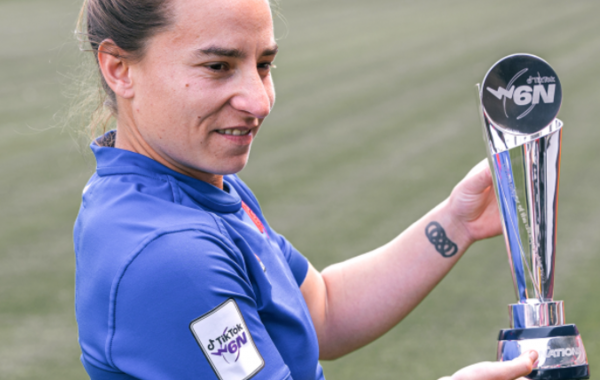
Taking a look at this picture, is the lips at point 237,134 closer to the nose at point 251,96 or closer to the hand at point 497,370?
the nose at point 251,96

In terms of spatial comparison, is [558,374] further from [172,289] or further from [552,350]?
[172,289]

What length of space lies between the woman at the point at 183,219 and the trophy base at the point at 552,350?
0.05m

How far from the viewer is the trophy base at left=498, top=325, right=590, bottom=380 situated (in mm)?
1220

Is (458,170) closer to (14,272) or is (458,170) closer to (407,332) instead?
(407,332)

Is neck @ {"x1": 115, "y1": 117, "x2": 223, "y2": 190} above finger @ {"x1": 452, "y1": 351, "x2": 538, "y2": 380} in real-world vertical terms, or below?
above

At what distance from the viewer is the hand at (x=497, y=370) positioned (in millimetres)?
1136

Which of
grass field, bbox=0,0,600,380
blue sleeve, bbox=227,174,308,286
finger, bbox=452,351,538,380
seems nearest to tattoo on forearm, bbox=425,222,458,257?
blue sleeve, bbox=227,174,308,286

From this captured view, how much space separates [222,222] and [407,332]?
9.53 feet

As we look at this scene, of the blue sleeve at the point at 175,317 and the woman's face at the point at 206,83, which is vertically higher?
the woman's face at the point at 206,83

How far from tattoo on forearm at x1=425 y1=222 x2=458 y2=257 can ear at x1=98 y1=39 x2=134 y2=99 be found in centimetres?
86

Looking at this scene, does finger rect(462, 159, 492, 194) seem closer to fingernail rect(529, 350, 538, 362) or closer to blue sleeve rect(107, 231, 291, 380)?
fingernail rect(529, 350, 538, 362)

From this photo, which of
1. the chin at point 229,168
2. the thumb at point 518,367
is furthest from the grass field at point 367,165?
the thumb at point 518,367

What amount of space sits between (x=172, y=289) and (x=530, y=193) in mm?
705

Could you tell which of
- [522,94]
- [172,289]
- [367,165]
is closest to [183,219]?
[172,289]
